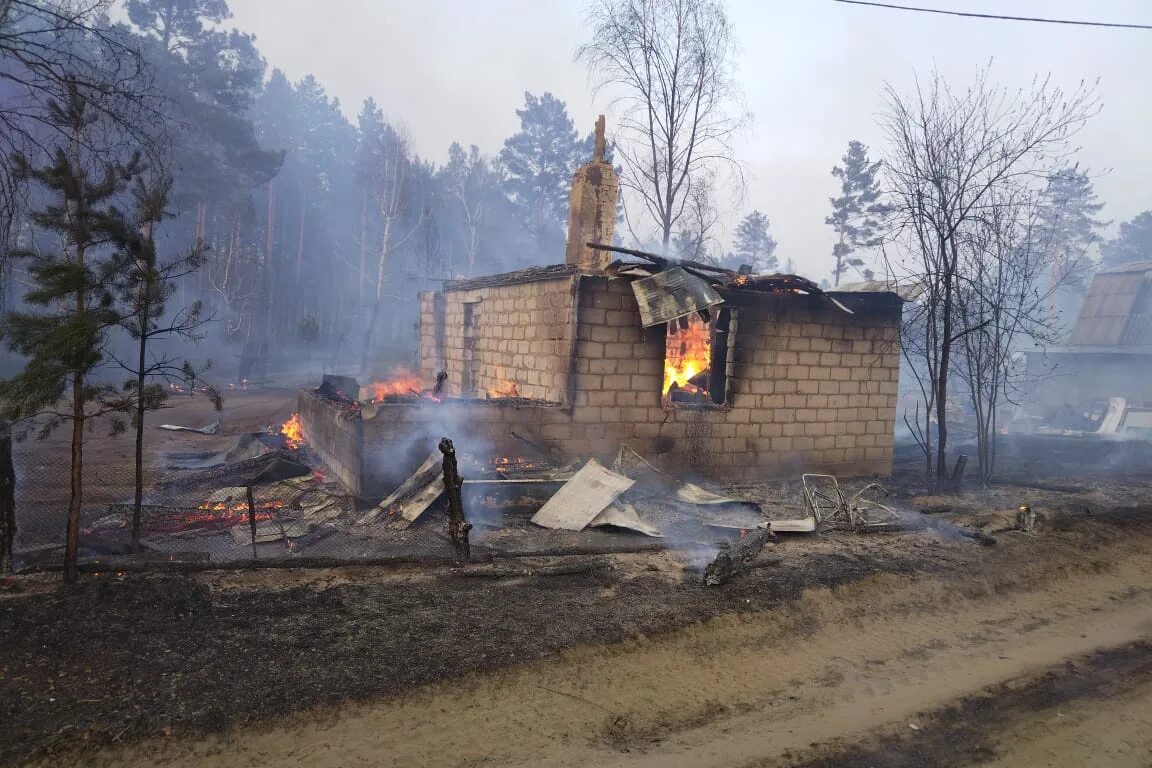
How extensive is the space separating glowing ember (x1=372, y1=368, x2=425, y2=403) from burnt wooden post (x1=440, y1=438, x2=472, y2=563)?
318 inches

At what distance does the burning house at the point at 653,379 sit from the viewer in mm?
9836

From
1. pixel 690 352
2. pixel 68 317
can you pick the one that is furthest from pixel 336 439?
pixel 690 352

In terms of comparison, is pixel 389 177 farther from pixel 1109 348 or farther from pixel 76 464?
pixel 1109 348

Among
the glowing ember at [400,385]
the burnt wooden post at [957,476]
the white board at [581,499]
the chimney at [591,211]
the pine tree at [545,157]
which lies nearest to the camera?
the white board at [581,499]

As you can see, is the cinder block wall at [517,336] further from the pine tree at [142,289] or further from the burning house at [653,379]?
the pine tree at [142,289]

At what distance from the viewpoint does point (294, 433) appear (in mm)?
14094

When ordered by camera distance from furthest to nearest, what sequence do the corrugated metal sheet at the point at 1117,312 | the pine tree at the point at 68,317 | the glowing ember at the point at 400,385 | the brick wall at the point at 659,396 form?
the corrugated metal sheet at the point at 1117,312 < the glowing ember at the point at 400,385 < the brick wall at the point at 659,396 < the pine tree at the point at 68,317

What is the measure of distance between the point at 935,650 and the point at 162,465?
12340mm

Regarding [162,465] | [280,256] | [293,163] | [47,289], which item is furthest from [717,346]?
[293,163]

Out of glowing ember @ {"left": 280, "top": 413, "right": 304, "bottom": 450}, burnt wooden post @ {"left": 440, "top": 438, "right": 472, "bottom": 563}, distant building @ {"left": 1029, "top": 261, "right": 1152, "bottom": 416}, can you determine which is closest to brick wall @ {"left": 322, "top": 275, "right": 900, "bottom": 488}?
burnt wooden post @ {"left": 440, "top": 438, "right": 472, "bottom": 563}

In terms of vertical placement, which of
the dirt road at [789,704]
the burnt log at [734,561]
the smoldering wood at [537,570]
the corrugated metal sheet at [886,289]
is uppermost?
the corrugated metal sheet at [886,289]

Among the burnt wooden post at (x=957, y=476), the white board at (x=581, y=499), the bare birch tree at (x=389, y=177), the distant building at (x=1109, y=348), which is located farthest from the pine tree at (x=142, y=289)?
the distant building at (x=1109, y=348)

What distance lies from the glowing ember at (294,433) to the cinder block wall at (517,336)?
3486mm

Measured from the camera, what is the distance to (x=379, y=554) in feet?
23.7
